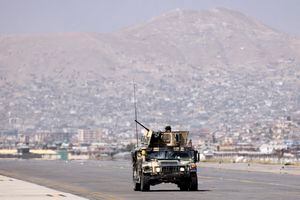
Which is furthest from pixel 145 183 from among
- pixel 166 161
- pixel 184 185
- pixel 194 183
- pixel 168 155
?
pixel 194 183

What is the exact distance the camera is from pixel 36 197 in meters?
44.2

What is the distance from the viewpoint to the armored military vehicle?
5000 cm

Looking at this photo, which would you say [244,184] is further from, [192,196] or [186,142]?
[192,196]

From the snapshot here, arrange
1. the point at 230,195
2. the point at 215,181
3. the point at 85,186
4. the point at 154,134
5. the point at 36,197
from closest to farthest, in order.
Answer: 1. the point at 36,197
2. the point at 230,195
3. the point at 154,134
4. the point at 85,186
5. the point at 215,181

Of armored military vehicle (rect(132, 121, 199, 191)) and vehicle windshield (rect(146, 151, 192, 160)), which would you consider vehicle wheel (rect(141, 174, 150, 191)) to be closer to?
armored military vehicle (rect(132, 121, 199, 191))

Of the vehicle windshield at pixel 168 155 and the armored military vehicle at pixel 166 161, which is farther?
the vehicle windshield at pixel 168 155

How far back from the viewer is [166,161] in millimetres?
50156

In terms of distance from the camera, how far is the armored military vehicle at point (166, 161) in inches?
1969

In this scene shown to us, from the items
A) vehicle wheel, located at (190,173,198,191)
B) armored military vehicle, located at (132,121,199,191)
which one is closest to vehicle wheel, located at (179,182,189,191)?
armored military vehicle, located at (132,121,199,191)

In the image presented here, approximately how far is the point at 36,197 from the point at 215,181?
20.4 m

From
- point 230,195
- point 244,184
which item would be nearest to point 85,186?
point 244,184

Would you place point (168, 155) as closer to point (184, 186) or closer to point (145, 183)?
point (145, 183)

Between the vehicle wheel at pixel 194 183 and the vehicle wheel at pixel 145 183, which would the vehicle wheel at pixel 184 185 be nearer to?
the vehicle wheel at pixel 194 183

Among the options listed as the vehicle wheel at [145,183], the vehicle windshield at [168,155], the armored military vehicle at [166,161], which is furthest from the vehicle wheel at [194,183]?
the vehicle wheel at [145,183]
